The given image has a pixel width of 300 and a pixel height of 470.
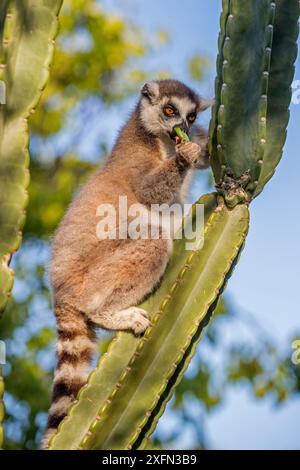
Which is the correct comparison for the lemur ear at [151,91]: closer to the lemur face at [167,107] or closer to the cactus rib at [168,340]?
the lemur face at [167,107]

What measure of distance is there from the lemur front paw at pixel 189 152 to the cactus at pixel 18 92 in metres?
1.45

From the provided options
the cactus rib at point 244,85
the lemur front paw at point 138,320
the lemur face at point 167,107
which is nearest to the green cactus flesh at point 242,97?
the cactus rib at point 244,85

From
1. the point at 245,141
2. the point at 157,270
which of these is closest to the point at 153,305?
the point at 157,270

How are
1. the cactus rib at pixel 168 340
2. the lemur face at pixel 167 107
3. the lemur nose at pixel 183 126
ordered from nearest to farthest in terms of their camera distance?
the cactus rib at pixel 168 340, the lemur nose at pixel 183 126, the lemur face at pixel 167 107

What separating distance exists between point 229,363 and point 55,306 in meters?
4.74

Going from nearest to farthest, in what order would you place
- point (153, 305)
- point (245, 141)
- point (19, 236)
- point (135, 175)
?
point (19, 236)
point (245, 141)
point (153, 305)
point (135, 175)

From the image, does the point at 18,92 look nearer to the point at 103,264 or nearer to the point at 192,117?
the point at 103,264

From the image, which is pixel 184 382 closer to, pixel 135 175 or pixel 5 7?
pixel 135 175

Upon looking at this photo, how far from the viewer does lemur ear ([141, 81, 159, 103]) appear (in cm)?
549

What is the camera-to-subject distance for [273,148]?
3.30 meters

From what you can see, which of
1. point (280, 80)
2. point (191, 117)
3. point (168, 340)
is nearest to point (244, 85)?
point (280, 80)

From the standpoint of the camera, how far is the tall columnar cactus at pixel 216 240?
285 cm

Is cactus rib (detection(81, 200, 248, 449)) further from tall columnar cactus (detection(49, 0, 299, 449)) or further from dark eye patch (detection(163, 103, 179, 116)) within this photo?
dark eye patch (detection(163, 103, 179, 116))

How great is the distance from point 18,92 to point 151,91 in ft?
9.68
